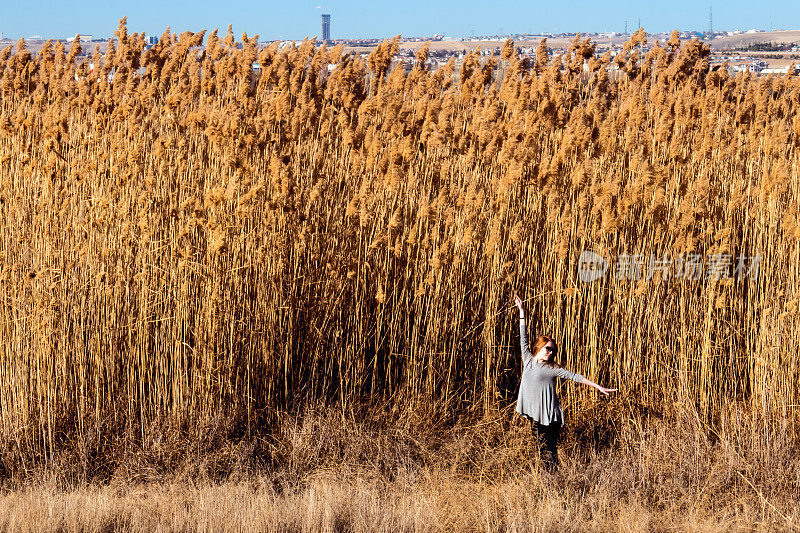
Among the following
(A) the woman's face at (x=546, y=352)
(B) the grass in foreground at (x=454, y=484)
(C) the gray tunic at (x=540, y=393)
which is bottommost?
(B) the grass in foreground at (x=454, y=484)

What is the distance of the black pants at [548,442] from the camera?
3033mm

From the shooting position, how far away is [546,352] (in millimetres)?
2920

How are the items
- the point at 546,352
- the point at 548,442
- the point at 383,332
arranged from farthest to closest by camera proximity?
the point at 383,332, the point at 548,442, the point at 546,352

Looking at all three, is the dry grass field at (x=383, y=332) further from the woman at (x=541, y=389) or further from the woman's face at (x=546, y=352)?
the woman's face at (x=546, y=352)

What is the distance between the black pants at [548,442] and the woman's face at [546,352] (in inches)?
10.0

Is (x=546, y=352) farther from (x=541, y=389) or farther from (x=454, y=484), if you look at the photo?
(x=454, y=484)

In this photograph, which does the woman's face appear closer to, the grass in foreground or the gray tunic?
the gray tunic

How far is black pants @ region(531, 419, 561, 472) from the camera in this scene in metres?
3.03

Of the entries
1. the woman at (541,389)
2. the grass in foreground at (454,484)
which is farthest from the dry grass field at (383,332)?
the woman at (541,389)

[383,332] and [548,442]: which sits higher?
Result: [383,332]

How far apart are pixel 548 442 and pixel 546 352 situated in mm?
361

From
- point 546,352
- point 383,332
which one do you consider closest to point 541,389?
point 546,352

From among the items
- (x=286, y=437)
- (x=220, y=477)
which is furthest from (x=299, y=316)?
(x=220, y=477)

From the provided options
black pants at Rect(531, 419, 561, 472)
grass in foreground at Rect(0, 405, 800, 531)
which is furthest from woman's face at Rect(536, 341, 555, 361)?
grass in foreground at Rect(0, 405, 800, 531)
